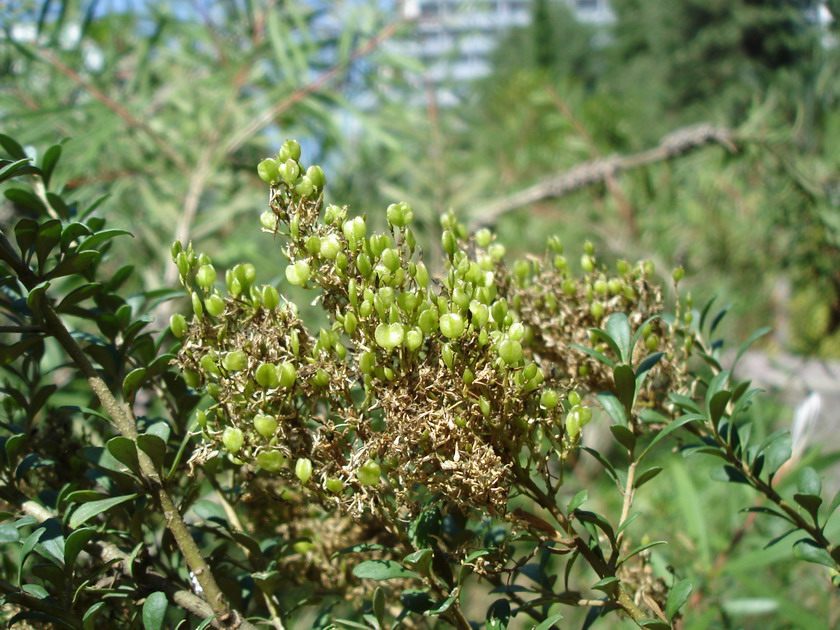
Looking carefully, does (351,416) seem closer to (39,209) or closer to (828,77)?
(39,209)

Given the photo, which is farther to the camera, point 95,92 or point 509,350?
point 95,92

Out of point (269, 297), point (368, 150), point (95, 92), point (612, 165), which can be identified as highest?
point (95, 92)

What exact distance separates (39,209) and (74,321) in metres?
0.36

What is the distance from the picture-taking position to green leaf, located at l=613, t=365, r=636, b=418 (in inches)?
16.3

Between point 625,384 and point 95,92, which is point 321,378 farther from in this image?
point 95,92

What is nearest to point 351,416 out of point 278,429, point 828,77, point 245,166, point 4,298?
point 278,429

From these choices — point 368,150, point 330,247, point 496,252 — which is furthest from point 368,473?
point 368,150

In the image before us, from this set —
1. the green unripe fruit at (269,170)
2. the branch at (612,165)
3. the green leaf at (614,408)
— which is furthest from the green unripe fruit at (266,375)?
the branch at (612,165)

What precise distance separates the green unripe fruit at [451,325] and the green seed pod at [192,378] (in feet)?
0.50

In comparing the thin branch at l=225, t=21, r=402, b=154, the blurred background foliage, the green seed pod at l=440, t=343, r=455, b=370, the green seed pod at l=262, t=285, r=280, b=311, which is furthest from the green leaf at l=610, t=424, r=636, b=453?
the thin branch at l=225, t=21, r=402, b=154

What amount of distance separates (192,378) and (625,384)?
0.86 ft

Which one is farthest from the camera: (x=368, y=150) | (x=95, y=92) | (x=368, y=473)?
(x=368, y=150)

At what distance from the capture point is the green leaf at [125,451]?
372mm

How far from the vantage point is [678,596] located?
0.40 metres
